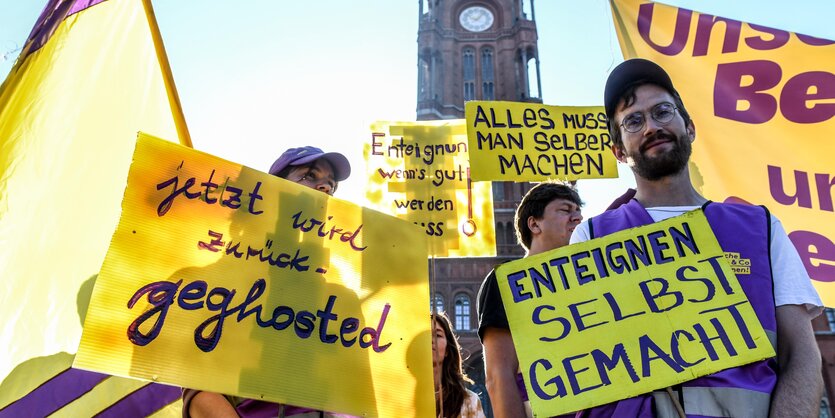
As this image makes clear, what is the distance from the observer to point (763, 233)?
124 centimetres

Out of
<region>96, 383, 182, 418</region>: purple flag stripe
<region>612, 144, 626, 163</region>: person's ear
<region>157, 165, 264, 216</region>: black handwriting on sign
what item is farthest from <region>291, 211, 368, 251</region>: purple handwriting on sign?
<region>96, 383, 182, 418</region>: purple flag stripe

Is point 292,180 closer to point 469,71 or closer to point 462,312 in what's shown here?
point 462,312

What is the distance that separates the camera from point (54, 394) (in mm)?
1999

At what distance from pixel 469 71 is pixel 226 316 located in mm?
32115

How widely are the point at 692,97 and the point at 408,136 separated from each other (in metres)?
2.18

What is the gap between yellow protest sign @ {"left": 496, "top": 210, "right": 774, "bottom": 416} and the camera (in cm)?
111

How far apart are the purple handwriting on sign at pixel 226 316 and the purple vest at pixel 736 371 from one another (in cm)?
66

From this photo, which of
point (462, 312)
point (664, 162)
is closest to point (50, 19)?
point (664, 162)

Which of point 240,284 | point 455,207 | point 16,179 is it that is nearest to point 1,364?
point 16,179

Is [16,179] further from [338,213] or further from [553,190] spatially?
[553,190]

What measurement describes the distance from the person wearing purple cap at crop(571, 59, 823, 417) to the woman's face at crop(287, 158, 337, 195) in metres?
1.03

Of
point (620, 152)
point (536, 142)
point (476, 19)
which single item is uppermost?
point (476, 19)

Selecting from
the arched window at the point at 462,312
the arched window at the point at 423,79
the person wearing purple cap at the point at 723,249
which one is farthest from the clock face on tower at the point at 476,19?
the person wearing purple cap at the point at 723,249

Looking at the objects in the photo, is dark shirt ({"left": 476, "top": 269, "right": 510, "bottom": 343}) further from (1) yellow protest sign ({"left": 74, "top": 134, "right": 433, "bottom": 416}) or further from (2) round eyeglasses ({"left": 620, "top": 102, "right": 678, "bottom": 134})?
(2) round eyeglasses ({"left": 620, "top": 102, "right": 678, "bottom": 134})
